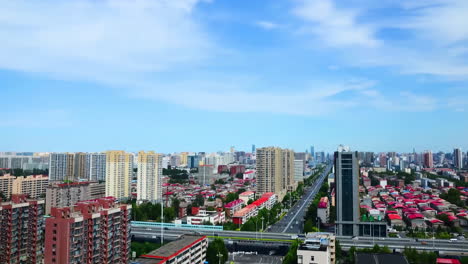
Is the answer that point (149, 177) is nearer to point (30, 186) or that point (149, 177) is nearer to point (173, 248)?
point (30, 186)

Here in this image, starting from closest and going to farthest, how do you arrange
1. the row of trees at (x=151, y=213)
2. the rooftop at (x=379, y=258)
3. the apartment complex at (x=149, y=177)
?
the rooftop at (x=379, y=258)
the row of trees at (x=151, y=213)
the apartment complex at (x=149, y=177)

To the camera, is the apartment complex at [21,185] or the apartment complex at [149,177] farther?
the apartment complex at [149,177]

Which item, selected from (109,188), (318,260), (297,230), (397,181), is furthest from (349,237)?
(397,181)

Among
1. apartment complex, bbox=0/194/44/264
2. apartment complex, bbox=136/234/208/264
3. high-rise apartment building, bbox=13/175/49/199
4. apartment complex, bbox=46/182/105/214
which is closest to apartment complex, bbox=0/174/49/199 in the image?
high-rise apartment building, bbox=13/175/49/199

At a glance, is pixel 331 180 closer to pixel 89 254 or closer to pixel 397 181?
pixel 397 181

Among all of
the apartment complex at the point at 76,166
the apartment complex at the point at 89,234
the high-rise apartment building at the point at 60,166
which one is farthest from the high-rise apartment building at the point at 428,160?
the apartment complex at the point at 89,234

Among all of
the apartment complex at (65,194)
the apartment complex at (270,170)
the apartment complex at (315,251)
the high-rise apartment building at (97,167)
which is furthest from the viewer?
the high-rise apartment building at (97,167)

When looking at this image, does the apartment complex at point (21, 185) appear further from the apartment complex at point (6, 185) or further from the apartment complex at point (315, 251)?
the apartment complex at point (315, 251)
